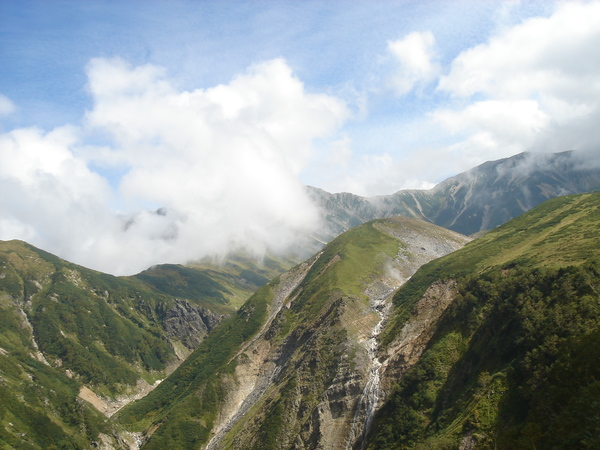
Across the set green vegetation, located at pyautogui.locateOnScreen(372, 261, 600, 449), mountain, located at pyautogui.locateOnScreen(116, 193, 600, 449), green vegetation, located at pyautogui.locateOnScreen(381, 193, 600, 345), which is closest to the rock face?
mountain, located at pyautogui.locateOnScreen(116, 193, 600, 449)

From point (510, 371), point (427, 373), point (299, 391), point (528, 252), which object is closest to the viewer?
point (510, 371)

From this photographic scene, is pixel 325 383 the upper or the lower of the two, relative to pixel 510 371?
lower

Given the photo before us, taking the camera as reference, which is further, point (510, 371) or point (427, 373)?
point (427, 373)

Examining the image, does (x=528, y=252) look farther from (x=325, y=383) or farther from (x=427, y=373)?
(x=325, y=383)

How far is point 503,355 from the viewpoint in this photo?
95688 mm

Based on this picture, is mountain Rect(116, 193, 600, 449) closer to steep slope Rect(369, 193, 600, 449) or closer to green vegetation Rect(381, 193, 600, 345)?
steep slope Rect(369, 193, 600, 449)

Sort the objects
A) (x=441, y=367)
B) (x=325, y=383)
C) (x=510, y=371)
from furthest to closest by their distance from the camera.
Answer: (x=325, y=383)
(x=441, y=367)
(x=510, y=371)

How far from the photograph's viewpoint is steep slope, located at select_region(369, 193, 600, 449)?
72.2 m

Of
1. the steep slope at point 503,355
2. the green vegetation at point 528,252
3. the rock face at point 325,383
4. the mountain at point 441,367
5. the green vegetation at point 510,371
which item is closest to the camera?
the green vegetation at point 510,371

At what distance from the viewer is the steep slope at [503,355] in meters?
72.2

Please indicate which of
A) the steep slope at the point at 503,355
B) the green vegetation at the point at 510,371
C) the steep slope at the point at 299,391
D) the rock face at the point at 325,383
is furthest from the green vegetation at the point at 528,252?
the steep slope at the point at 299,391

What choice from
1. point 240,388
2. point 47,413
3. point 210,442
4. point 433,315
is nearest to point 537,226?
point 433,315

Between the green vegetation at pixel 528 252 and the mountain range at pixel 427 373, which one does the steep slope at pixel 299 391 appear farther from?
the green vegetation at pixel 528 252

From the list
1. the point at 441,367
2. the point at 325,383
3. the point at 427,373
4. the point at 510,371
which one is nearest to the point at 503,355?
the point at 510,371
